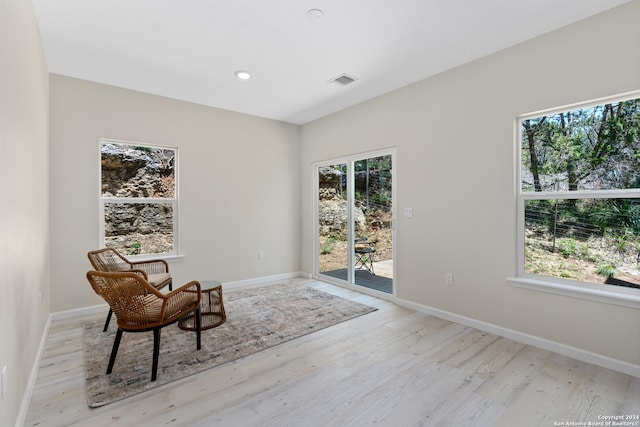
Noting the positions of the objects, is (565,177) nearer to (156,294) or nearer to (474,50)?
(474,50)

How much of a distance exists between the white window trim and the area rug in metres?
1.64

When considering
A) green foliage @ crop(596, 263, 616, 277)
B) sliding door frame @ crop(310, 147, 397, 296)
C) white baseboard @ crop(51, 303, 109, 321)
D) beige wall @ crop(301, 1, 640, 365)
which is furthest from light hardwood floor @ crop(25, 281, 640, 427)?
sliding door frame @ crop(310, 147, 397, 296)

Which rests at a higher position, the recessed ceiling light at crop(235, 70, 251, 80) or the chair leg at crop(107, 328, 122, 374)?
the recessed ceiling light at crop(235, 70, 251, 80)

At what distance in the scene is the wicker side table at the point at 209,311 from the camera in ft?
9.99

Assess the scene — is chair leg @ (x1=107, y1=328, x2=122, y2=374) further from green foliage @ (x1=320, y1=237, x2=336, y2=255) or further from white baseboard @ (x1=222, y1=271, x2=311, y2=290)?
green foliage @ (x1=320, y1=237, x2=336, y2=255)

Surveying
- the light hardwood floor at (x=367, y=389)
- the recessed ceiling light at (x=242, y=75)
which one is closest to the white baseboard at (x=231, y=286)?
the light hardwood floor at (x=367, y=389)

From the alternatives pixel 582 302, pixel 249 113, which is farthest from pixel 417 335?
pixel 249 113

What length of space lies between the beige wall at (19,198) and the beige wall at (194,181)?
0.76m

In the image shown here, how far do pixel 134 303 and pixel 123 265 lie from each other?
1.32 m

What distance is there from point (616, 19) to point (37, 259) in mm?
4749

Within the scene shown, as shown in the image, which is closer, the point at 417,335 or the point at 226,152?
the point at 417,335

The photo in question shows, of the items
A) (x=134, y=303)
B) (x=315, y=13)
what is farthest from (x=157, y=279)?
(x=315, y=13)

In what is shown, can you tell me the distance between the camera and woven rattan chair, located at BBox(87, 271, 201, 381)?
207cm

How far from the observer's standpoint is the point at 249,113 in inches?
184
